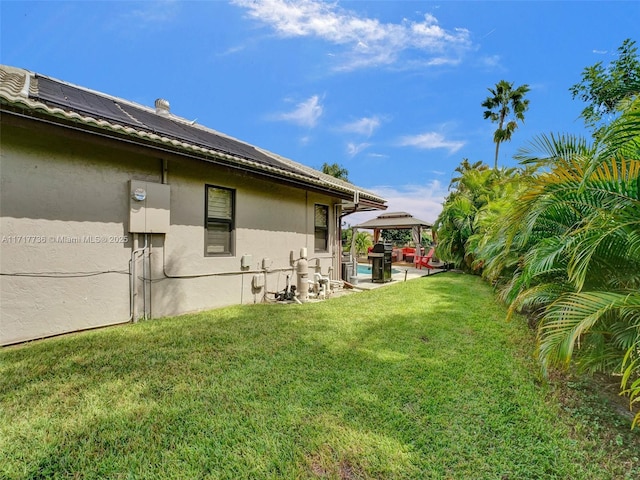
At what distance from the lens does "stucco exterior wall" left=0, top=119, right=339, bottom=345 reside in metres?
3.85

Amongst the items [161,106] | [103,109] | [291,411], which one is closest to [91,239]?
[103,109]

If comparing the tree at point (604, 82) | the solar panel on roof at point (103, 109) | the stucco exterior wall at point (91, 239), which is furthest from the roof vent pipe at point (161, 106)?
the tree at point (604, 82)

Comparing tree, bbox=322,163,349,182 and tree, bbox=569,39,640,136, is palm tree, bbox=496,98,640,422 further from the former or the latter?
tree, bbox=322,163,349,182

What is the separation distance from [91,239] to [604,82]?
14511mm

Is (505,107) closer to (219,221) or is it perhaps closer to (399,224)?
(399,224)

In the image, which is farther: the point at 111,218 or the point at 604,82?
the point at 604,82

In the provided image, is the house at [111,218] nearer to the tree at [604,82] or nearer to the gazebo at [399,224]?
the tree at [604,82]

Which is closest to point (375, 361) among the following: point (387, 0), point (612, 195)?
point (612, 195)

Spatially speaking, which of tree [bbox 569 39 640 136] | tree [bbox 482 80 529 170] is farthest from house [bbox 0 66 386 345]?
tree [bbox 482 80 529 170]

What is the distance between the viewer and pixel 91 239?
4441 mm

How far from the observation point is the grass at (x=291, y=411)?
1988 millimetres

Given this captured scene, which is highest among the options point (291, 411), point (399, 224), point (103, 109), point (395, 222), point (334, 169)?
point (334, 169)

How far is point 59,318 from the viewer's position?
421 centimetres

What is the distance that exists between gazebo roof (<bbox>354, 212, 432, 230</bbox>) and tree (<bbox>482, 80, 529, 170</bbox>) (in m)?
8.94
